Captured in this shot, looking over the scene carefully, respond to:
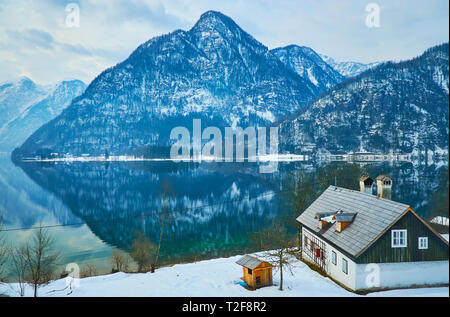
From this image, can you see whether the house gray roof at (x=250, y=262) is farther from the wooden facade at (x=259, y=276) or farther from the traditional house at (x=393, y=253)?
the traditional house at (x=393, y=253)

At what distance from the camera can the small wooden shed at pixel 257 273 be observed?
683 inches

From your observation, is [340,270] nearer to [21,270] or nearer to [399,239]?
[399,239]

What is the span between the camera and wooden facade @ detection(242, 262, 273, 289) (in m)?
Answer: 17.4

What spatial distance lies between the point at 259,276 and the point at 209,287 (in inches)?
127

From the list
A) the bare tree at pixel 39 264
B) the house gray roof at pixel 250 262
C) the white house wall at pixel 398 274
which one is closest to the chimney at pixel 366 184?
the white house wall at pixel 398 274

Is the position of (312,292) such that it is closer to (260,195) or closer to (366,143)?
(260,195)

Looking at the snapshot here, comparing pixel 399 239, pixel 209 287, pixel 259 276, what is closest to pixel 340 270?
pixel 399 239

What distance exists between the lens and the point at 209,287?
18125mm

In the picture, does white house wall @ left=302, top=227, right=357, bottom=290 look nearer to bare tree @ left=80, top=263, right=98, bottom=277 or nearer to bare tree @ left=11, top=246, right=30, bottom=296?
bare tree @ left=11, top=246, right=30, bottom=296

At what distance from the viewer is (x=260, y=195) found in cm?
7394

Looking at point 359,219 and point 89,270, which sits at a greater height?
point 359,219

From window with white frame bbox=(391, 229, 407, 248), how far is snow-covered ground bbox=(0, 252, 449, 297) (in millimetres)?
2371

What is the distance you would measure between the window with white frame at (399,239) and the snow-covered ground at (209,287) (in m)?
2.37
